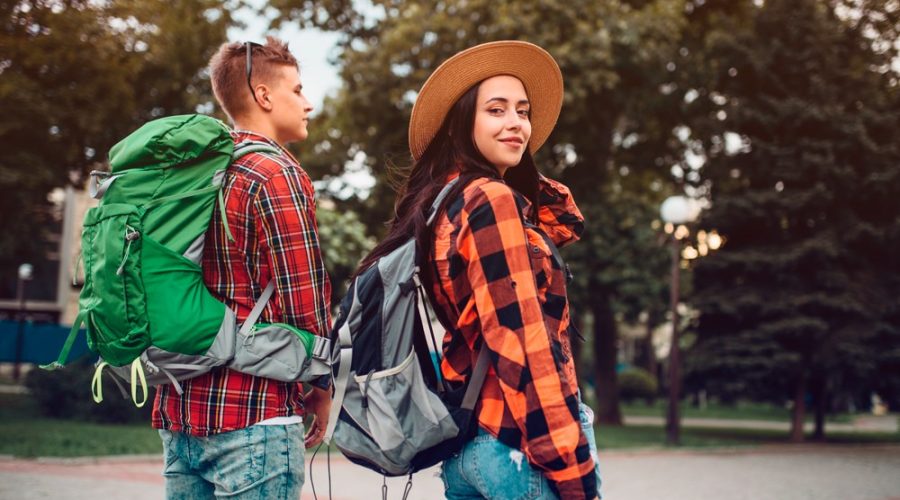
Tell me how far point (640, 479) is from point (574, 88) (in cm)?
885

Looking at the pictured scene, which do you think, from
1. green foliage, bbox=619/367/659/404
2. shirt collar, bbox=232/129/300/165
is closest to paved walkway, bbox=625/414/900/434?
green foliage, bbox=619/367/659/404

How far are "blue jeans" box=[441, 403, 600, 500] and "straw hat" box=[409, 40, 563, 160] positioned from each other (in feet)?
3.02

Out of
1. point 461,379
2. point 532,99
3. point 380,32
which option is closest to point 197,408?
point 461,379

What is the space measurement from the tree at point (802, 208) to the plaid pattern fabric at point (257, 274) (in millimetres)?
17554

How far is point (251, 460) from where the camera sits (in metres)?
2.36

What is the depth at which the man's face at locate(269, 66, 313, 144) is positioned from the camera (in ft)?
9.07

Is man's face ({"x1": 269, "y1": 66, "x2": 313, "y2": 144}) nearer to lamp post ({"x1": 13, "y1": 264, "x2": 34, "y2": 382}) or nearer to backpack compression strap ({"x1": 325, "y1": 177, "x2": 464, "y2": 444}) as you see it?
backpack compression strap ({"x1": 325, "y1": 177, "x2": 464, "y2": 444})

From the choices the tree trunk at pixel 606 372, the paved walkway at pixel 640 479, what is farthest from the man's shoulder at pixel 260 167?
the tree trunk at pixel 606 372

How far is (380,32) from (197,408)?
18833 mm

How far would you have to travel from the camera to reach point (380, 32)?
20531 millimetres

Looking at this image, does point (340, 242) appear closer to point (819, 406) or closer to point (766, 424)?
point (819, 406)

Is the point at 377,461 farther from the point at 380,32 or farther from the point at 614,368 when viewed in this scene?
the point at 614,368

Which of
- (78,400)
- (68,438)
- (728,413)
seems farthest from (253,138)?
(728,413)

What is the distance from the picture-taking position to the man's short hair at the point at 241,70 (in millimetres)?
2750
